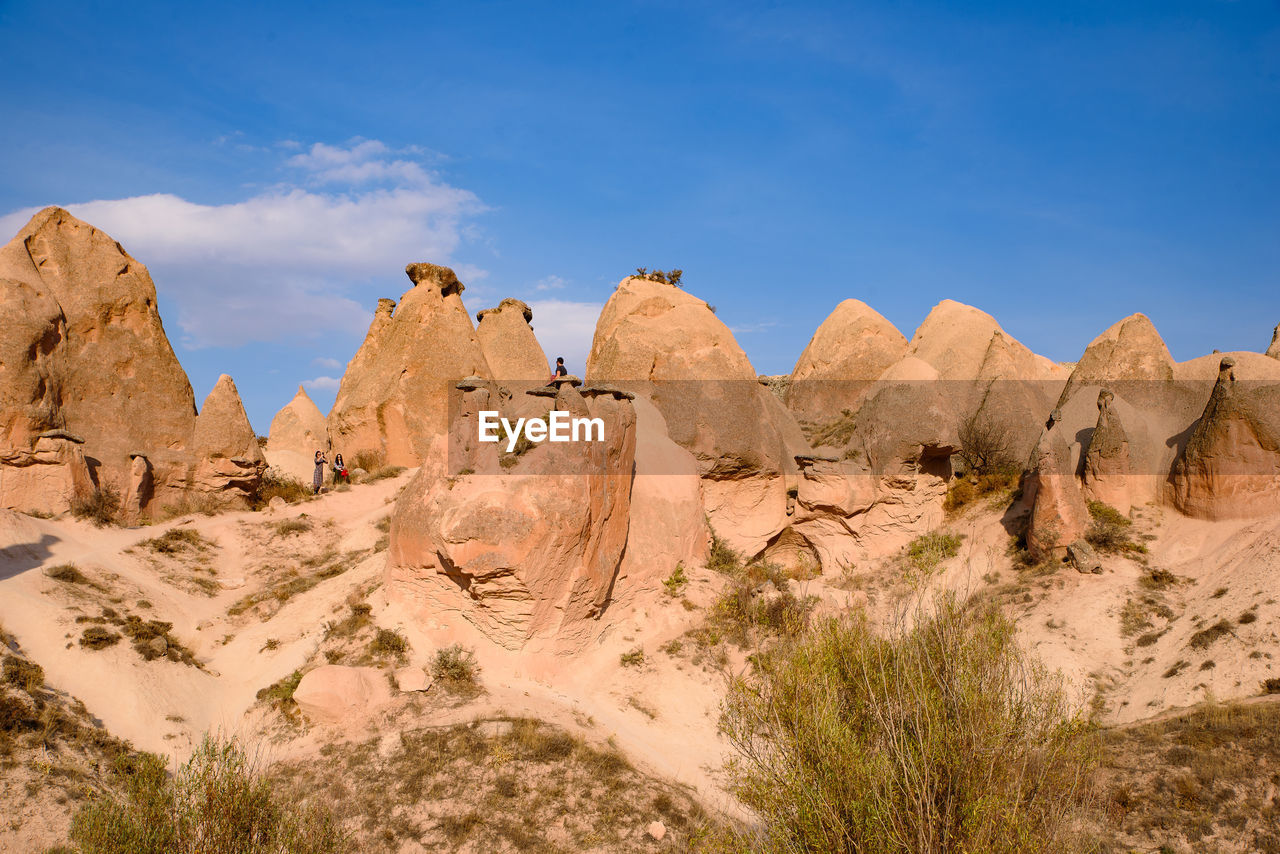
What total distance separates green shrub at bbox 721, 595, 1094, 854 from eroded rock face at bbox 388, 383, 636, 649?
14.6 ft

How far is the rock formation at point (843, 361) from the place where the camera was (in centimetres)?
2723

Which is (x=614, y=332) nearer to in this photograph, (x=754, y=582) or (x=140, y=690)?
(x=754, y=582)

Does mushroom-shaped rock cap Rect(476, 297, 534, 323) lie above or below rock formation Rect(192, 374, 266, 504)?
above

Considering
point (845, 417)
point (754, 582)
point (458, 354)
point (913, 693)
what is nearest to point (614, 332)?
point (458, 354)

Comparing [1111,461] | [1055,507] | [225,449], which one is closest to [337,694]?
[225,449]

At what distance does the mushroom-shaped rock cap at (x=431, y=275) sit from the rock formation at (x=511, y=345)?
3391 millimetres

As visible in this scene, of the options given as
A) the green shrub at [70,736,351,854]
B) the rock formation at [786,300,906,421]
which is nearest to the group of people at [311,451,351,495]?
the green shrub at [70,736,351,854]

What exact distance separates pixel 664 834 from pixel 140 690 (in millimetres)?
6744

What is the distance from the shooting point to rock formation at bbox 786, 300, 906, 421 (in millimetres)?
27234

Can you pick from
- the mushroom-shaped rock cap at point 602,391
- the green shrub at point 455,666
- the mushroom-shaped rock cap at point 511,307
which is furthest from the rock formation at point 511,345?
the green shrub at point 455,666

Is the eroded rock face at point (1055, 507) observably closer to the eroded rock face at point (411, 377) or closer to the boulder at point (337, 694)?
the boulder at point (337, 694)

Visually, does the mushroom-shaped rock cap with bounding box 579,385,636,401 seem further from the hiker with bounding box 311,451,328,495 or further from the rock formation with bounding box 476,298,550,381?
the rock formation with bounding box 476,298,550,381

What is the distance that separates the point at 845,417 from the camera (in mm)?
25016

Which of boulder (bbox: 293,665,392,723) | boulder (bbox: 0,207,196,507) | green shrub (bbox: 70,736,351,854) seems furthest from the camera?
boulder (bbox: 0,207,196,507)
